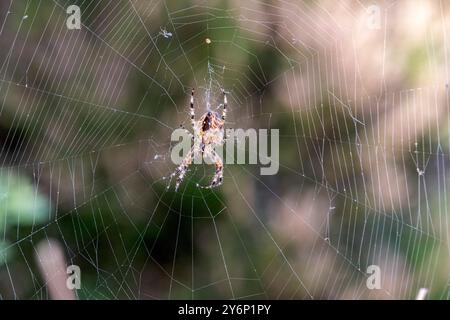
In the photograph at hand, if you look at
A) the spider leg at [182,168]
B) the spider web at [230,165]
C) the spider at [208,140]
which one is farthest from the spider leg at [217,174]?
the spider leg at [182,168]

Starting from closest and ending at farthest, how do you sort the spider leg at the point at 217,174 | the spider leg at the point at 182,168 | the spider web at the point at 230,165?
the spider web at the point at 230,165, the spider leg at the point at 182,168, the spider leg at the point at 217,174

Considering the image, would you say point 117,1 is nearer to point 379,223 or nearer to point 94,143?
point 94,143

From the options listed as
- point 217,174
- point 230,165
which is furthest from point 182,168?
point 230,165

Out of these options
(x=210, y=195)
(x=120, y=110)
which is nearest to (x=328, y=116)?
(x=210, y=195)

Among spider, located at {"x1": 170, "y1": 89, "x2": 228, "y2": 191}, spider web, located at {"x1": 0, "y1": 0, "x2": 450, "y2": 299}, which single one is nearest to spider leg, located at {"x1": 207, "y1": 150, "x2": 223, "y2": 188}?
spider, located at {"x1": 170, "y1": 89, "x2": 228, "y2": 191}

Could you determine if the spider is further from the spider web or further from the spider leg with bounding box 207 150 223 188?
the spider web

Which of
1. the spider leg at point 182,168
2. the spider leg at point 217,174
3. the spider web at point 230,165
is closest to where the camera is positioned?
the spider web at point 230,165

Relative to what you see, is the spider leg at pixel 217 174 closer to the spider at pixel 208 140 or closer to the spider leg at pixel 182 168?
the spider at pixel 208 140
